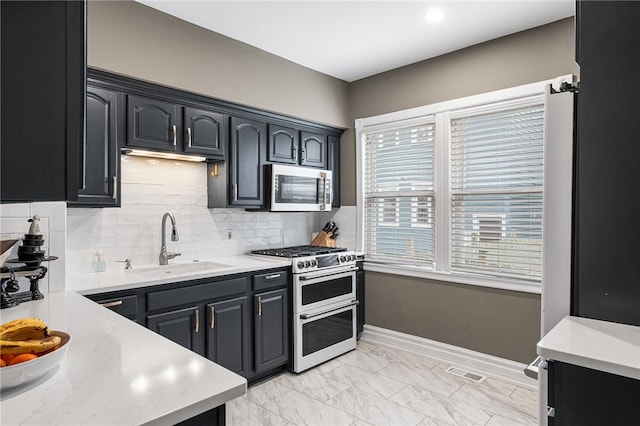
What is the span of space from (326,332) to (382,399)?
2.77 ft

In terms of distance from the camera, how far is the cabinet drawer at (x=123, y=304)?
2.28 m

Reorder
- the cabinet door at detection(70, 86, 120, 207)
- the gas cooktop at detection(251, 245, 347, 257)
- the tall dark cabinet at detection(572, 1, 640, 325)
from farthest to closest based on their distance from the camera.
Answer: the gas cooktop at detection(251, 245, 347, 257)
the cabinet door at detection(70, 86, 120, 207)
the tall dark cabinet at detection(572, 1, 640, 325)

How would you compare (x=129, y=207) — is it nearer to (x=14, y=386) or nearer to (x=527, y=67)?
(x=14, y=386)

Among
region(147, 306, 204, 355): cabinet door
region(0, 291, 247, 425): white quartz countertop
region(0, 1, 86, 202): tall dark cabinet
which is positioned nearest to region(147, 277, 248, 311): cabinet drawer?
region(147, 306, 204, 355): cabinet door

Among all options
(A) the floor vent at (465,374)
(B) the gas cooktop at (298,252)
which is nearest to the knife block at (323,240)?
(B) the gas cooktop at (298,252)

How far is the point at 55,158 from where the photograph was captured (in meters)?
0.80

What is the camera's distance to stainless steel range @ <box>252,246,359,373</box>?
331 centimetres

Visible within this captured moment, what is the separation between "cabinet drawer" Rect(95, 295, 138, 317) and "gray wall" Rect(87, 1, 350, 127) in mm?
1460

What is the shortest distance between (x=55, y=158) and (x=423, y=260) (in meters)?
3.35

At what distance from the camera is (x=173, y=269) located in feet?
10.4

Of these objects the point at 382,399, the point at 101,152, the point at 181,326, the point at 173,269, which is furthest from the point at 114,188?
the point at 382,399

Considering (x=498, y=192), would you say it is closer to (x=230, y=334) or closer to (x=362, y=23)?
(x=362, y=23)

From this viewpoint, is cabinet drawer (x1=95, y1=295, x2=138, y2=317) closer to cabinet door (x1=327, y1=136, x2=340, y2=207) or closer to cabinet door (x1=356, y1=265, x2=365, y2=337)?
cabinet door (x1=356, y1=265, x2=365, y2=337)

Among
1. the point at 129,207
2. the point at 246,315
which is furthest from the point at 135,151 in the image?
the point at 246,315
